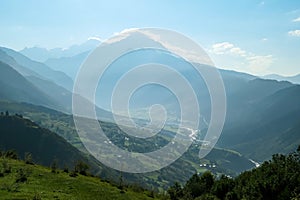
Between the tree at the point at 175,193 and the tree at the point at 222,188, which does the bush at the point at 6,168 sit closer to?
the tree at the point at 175,193

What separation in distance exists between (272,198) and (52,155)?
161 m

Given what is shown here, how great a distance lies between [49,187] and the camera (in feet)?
101

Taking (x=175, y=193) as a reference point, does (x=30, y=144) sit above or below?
below

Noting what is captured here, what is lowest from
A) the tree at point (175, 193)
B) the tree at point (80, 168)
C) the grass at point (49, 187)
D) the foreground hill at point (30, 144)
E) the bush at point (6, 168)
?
the foreground hill at point (30, 144)

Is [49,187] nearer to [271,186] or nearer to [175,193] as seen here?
[175,193]

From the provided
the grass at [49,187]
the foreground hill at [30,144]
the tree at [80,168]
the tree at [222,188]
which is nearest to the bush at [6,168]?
the grass at [49,187]

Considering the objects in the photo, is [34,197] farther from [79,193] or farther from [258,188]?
[258,188]

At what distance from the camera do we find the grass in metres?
27.0

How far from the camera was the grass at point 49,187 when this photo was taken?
88.7ft

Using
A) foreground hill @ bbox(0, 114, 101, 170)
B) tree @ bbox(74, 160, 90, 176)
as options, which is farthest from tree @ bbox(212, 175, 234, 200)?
foreground hill @ bbox(0, 114, 101, 170)

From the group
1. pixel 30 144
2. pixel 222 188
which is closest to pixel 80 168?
pixel 222 188

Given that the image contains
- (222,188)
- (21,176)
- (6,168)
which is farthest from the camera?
(222,188)

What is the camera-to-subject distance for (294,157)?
2320 inches

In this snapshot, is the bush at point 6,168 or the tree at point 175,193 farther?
the tree at point 175,193
